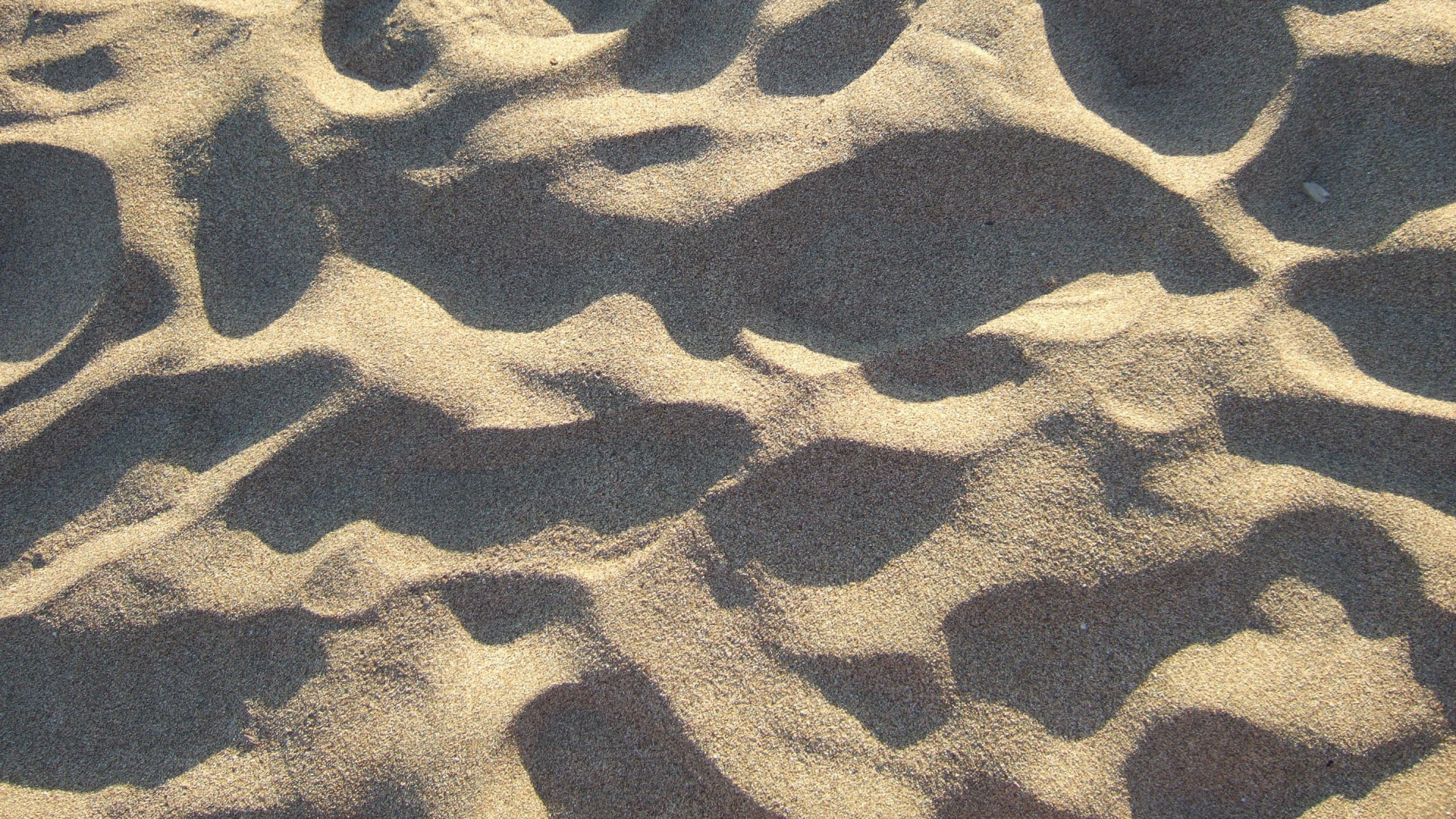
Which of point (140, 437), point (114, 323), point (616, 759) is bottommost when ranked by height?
point (616, 759)

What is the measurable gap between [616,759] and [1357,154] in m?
1.37

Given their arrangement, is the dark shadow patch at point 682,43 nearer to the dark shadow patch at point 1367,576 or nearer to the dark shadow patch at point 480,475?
the dark shadow patch at point 480,475

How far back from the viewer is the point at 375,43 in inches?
56.4

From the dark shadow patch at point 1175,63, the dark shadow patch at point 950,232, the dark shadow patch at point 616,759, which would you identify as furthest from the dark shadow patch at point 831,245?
the dark shadow patch at point 616,759

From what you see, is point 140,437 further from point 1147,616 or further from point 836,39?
point 1147,616

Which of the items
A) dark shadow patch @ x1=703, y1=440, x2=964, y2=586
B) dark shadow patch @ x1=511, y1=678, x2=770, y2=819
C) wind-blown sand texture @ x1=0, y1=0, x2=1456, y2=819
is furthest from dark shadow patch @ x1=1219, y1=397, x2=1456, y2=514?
dark shadow patch @ x1=511, y1=678, x2=770, y2=819

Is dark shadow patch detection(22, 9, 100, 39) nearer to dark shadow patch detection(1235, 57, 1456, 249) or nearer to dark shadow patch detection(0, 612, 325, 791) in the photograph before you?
dark shadow patch detection(0, 612, 325, 791)

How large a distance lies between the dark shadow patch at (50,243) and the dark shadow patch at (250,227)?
0.14 meters

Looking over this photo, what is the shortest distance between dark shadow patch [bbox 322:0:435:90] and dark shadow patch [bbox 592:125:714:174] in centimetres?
36

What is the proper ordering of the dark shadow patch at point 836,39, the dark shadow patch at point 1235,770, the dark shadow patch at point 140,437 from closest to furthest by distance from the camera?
1. the dark shadow patch at point 1235,770
2. the dark shadow patch at point 140,437
3. the dark shadow patch at point 836,39

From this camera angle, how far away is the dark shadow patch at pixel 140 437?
49.0 inches

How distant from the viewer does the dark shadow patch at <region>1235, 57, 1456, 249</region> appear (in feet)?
3.95

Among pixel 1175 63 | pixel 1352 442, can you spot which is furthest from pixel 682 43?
pixel 1352 442

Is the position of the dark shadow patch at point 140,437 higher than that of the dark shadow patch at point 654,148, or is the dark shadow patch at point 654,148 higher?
the dark shadow patch at point 654,148
